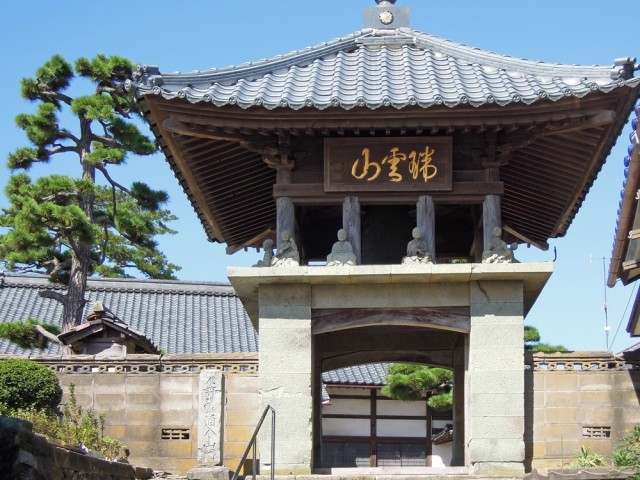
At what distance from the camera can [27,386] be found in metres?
16.7

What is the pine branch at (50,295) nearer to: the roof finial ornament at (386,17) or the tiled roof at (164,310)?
the tiled roof at (164,310)

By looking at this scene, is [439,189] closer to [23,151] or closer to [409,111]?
[409,111]

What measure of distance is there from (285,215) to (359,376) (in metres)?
16.4

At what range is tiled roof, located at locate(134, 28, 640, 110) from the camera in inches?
640

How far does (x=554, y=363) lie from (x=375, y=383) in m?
15.2

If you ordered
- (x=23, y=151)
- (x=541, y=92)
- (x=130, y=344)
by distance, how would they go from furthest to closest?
(x=23, y=151), (x=130, y=344), (x=541, y=92)

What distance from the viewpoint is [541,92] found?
1630 centimetres

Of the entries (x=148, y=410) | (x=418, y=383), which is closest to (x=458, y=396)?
(x=148, y=410)

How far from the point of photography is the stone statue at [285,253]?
669 inches

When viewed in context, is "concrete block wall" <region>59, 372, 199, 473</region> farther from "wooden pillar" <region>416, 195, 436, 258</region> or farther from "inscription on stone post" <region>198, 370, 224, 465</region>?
"wooden pillar" <region>416, 195, 436, 258</region>

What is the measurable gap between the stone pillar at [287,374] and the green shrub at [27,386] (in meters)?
3.14

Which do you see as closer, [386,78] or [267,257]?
[267,257]

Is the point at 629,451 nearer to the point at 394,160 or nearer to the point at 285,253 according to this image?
the point at 394,160

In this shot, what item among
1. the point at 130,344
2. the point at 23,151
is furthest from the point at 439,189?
the point at 23,151
